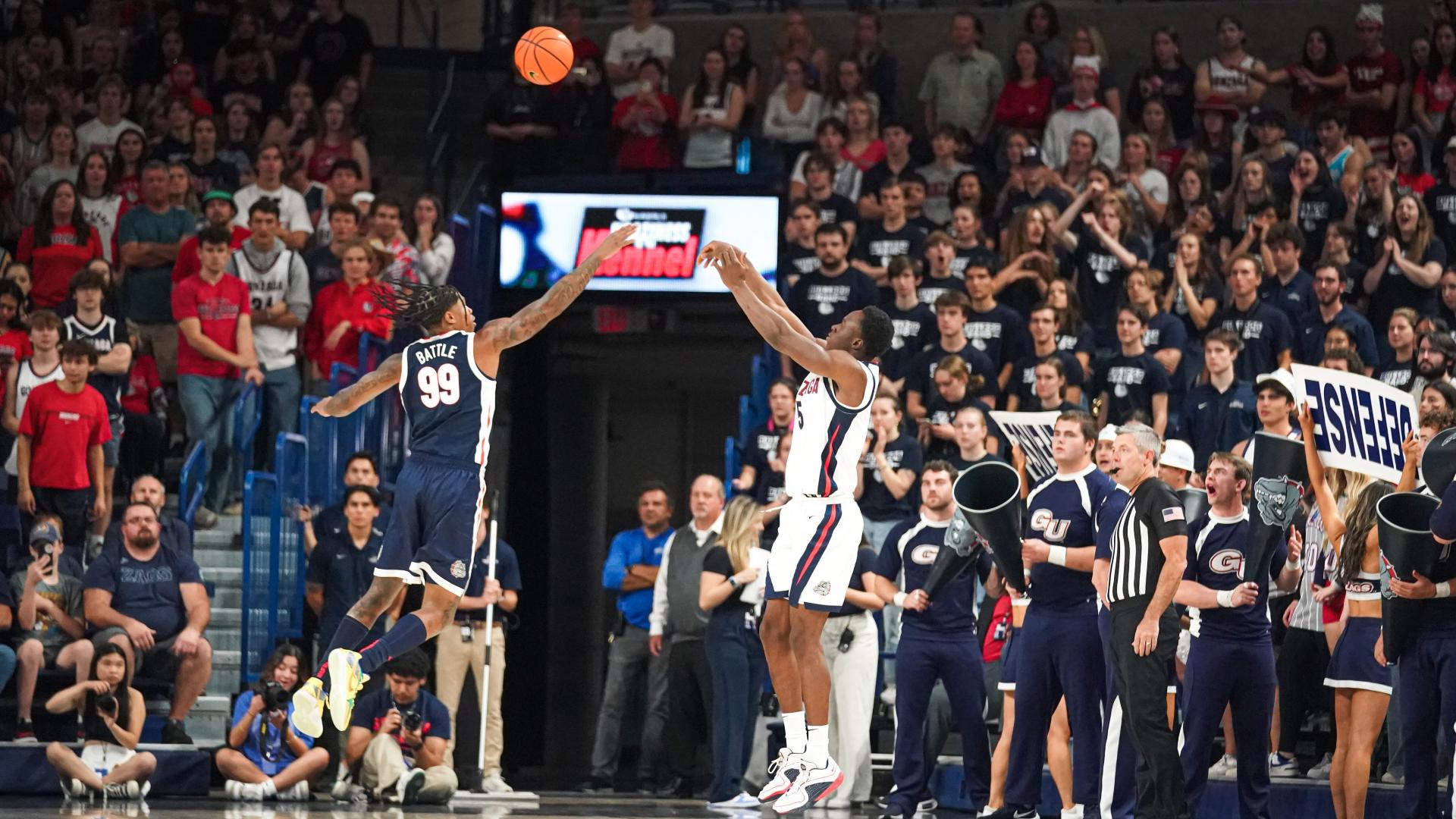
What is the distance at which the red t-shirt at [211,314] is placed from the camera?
15.1 meters

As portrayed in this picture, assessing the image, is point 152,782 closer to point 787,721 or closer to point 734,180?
point 787,721

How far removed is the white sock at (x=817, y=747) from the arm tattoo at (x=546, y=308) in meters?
2.51

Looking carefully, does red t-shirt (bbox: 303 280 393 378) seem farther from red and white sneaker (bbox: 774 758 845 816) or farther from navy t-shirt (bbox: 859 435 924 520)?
red and white sneaker (bbox: 774 758 845 816)

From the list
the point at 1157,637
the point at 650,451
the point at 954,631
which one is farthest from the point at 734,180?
the point at 1157,637

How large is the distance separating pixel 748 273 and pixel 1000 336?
20.4ft

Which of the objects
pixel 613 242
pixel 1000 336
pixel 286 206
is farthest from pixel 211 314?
pixel 613 242

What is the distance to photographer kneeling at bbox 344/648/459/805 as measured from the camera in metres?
12.7

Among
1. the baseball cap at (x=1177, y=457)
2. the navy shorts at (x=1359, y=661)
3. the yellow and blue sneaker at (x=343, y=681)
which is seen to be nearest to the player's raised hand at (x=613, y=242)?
the yellow and blue sneaker at (x=343, y=681)

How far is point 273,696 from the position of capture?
12750 mm

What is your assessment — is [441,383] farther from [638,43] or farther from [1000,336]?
[638,43]

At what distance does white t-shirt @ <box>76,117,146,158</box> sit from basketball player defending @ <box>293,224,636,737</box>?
30.0 feet

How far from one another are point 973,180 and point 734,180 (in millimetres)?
2514

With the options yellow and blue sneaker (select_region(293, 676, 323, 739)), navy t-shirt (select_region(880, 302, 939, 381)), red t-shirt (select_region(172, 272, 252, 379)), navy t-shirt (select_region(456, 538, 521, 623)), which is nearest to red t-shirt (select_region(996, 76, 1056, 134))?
navy t-shirt (select_region(880, 302, 939, 381))

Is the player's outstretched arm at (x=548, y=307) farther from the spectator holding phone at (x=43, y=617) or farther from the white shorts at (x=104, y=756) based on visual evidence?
the spectator holding phone at (x=43, y=617)
